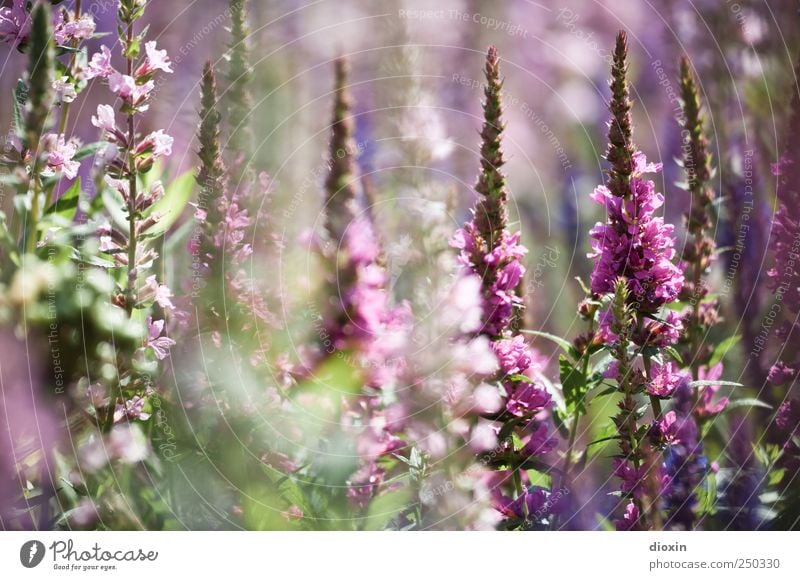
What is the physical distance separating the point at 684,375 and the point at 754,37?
32.4 inches

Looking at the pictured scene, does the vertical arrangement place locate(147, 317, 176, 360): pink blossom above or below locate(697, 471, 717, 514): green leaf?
above

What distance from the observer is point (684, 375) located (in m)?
1.04

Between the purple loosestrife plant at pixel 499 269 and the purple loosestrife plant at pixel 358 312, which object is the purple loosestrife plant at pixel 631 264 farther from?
the purple loosestrife plant at pixel 358 312

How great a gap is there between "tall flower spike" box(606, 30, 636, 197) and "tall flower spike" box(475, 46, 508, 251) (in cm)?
15

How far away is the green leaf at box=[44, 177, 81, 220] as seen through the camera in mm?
1033

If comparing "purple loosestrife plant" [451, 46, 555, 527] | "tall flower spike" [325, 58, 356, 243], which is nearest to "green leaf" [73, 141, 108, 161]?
"tall flower spike" [325, 58, 356, 243]

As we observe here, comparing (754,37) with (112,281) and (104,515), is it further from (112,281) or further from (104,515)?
(104,515)

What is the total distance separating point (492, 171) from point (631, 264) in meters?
0.22

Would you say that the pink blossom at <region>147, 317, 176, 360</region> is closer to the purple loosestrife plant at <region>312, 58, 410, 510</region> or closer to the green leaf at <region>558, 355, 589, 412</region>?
the purple loosestrife plant at <region>312, 58, 410, 510</region>

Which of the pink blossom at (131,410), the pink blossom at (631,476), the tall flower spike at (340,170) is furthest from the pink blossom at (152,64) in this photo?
the pink blossom at (631,476)

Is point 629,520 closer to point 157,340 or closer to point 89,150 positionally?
point 157,340
